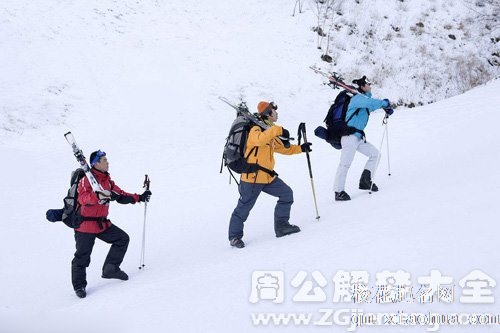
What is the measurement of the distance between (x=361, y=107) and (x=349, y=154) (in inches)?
29.8

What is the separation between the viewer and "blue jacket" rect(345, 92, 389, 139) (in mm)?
7234

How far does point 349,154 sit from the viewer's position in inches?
302

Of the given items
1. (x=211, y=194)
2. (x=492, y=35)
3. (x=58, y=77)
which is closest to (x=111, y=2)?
(x=58, y=77)

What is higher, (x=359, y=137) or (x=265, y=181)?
(x=359, y=137)

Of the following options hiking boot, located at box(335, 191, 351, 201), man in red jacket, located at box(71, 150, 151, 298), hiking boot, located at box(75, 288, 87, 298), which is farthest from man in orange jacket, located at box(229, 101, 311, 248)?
hiking boot, located at box(75, 288, 87, 298)

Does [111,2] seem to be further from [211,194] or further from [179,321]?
[179,321]

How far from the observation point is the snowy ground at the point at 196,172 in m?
4.38

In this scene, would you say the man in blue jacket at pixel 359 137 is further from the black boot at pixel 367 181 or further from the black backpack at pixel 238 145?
the black backpack at pixel 238 145

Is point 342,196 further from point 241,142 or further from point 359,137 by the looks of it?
point 241,142

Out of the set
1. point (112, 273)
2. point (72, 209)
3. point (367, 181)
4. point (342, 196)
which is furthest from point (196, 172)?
point (72, 209)

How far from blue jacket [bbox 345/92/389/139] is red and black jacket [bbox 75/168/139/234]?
3.46m

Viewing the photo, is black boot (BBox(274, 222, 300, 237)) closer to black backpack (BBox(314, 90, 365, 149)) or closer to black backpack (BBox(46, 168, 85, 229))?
black backpack (BBox(314, 90, 365, 149))

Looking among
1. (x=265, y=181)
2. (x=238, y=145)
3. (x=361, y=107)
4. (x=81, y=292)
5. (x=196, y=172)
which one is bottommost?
(x=81, y=292)

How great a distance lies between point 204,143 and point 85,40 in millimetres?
6339
